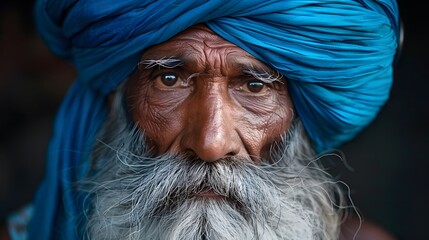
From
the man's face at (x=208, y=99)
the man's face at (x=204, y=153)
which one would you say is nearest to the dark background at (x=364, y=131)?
the man's face at (x=204, y=153)

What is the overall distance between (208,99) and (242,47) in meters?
0.17

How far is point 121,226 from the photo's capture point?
2.12 m

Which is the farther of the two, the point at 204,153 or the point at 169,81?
the point at 169,81

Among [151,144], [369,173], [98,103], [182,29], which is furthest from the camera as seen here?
[369,173]

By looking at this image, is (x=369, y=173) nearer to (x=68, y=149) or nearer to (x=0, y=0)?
(x=68, y=149)

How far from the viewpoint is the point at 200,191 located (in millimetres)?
1924

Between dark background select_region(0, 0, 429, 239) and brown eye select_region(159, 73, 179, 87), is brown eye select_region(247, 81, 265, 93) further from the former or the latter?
dark background select_region(0, 0, 429, 239)

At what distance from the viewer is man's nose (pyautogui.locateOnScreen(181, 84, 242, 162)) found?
184 centimetres

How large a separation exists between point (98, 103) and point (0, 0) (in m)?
1.82

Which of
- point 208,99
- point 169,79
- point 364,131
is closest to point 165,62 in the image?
A: point 169,79

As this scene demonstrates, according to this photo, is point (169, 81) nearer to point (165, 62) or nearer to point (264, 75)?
point (165, 62)

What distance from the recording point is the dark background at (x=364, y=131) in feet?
11.4

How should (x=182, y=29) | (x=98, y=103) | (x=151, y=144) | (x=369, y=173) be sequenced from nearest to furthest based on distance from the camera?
(x=182, y=29) < (x=151, y=144) < (x=98, y=103) < (x=369, y=173)

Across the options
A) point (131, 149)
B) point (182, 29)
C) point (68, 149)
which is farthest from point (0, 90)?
point (182, 29)
